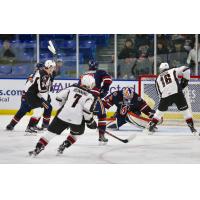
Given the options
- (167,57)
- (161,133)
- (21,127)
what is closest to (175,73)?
(161,133)

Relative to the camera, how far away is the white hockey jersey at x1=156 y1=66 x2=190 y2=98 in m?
6.83

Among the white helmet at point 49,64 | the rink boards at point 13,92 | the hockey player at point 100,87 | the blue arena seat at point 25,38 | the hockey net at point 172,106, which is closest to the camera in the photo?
the hockey player at point 100,87

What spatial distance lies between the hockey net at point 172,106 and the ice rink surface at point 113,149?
38cm

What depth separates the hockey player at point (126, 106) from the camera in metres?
6.95

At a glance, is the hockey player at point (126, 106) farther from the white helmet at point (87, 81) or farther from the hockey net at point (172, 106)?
the white helmet at point (87, 81)

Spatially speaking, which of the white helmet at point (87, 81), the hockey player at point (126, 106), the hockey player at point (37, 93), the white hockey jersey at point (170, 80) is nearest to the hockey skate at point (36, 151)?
the white helmet at point (87, 81)

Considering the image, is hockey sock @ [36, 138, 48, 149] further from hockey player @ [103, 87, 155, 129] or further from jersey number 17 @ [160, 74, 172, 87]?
jersey number 17 @ [160, 74, 172, 87]

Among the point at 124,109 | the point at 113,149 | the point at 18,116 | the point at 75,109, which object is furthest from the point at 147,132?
the point at 75,109

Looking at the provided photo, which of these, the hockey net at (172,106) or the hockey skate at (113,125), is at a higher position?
the hockey net at (172,106)

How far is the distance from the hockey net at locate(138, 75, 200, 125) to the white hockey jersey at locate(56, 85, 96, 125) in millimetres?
2699

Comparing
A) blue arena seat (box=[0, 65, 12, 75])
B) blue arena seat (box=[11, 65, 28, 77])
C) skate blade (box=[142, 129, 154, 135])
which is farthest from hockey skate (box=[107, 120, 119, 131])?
blue arena seat (box=[0, 65, 12, 75])

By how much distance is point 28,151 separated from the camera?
18.5ft

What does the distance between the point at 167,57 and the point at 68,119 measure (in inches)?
212

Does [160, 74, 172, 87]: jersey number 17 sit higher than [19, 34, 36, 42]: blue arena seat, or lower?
lower
